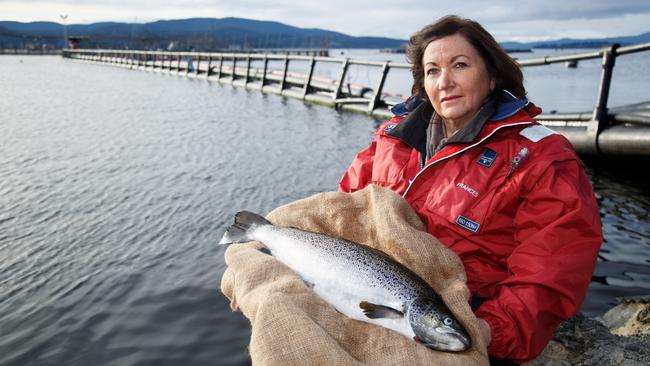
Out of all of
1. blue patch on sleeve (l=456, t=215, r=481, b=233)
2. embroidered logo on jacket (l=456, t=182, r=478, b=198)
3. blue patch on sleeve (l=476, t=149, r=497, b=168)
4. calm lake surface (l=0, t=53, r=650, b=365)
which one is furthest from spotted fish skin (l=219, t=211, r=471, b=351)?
calm lake surface (l=0, t=53, r=650, b=365)

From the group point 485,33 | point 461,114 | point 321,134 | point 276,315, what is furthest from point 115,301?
point 321,134

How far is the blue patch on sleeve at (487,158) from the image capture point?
122 inches

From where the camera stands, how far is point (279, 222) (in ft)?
12.4

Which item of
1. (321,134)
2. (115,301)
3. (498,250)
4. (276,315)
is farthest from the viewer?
(321,134)

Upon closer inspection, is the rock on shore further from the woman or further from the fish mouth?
the fish mouth

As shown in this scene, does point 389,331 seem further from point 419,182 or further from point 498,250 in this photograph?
point 419,182

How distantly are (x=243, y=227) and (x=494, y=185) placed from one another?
182 centimetres

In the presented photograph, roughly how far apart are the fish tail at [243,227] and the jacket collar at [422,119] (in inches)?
47.1

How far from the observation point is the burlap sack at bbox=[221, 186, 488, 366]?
7.88ft

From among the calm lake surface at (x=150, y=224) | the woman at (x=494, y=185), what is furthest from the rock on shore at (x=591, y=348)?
the calm lake surface at (x=150, y=224)

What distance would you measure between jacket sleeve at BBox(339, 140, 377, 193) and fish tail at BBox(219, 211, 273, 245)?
83 centimetres

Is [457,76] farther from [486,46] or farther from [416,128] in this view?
[416,128]

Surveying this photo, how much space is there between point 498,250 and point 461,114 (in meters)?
0.94

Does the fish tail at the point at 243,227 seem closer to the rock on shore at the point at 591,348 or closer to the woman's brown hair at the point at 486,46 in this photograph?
the woman's brown hair at the point at 486,46
